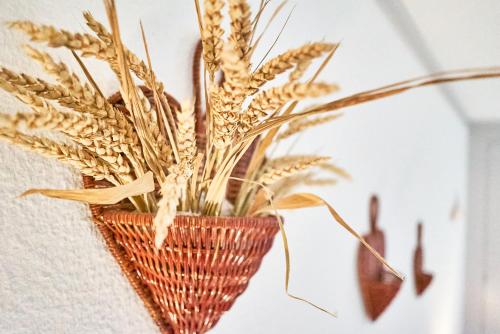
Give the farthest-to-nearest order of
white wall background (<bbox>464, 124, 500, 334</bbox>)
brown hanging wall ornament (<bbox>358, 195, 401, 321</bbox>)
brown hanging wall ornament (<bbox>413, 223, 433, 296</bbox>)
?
white wall background (<bbox>464, 124, 500, 334</bbox>), brown hanging wall ornament (<bbox>413, 223, 433, 296</bbox>), brown hanging wall ornament (<bbox>358, 195, 401, 321</bbox>)

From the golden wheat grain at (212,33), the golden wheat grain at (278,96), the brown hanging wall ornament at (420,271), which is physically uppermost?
the brown hanging wall ornament at (420,271)

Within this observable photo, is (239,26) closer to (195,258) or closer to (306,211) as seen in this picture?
(195,258)

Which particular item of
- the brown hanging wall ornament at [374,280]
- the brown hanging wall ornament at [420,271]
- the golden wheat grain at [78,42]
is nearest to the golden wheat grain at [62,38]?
the golden wheat grain at [78,42]

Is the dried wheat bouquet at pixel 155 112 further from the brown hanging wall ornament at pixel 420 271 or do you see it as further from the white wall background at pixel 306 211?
the brown hanging wall ornament at pixel 420 271

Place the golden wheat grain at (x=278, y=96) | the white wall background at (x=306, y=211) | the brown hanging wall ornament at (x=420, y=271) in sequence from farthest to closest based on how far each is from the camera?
1. the brown hanging wall ornament at (x=420, y=271)
2. the white wall background at (x=306, y=211)
3. the golden wheat grain at (x=278, y=96)

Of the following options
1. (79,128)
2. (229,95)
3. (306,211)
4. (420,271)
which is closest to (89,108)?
(79,128)

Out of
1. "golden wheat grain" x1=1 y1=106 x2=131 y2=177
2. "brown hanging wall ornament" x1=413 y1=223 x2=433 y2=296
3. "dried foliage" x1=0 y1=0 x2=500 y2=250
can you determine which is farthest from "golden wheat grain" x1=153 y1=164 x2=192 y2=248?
"brown hanging wall ornament" x1=413 y1=223 x2=433 y2=296

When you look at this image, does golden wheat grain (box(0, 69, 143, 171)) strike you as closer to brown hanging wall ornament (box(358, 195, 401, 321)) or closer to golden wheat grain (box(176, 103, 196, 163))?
golden wheat grain (box(176, 103, 196, 163))
